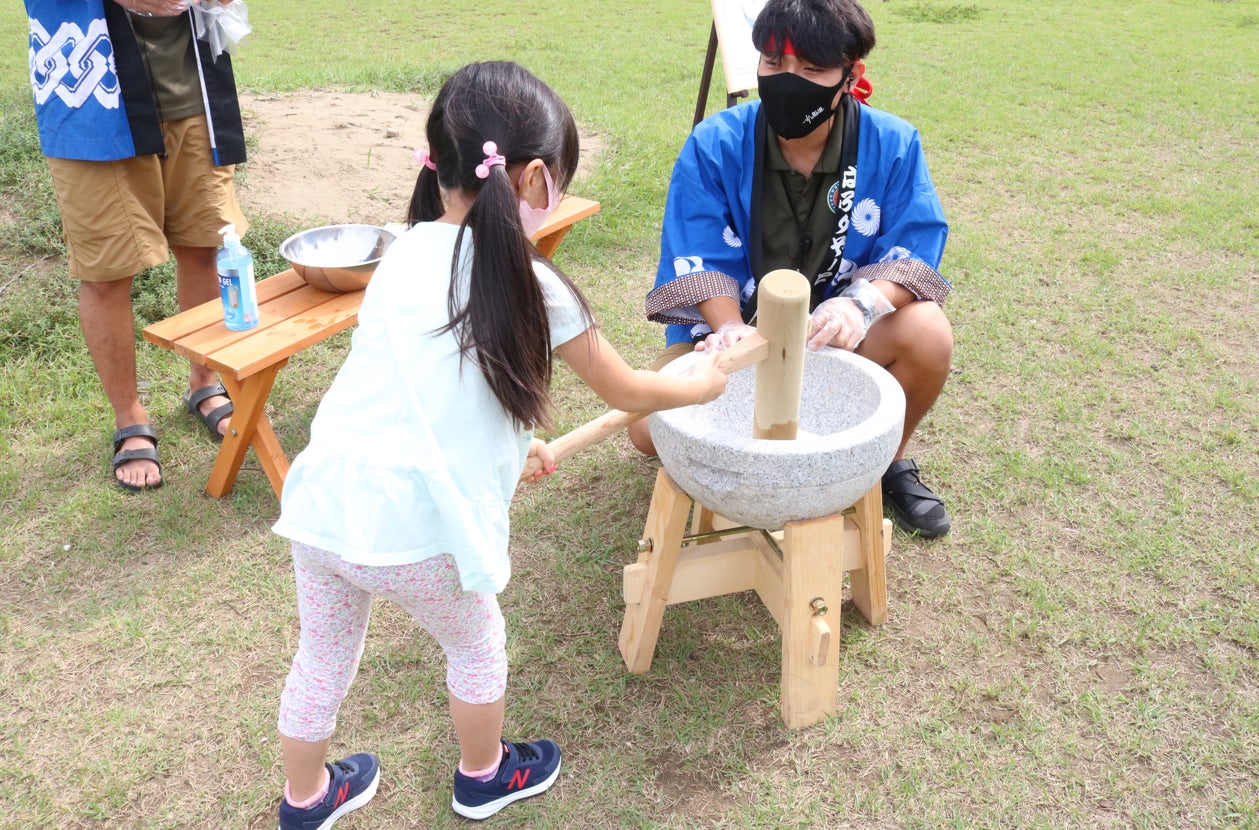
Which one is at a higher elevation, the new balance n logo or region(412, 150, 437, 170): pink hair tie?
region(412, 150, 437, 170): pink hair tie

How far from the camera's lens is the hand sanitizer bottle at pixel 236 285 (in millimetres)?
2621

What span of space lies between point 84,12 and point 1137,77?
6941mm

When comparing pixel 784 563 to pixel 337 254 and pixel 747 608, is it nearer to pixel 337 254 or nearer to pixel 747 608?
pixel 747 608

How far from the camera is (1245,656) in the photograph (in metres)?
2.35

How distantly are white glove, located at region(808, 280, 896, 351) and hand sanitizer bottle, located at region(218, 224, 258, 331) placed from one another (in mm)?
1472

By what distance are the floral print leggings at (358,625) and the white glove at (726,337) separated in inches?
30.8

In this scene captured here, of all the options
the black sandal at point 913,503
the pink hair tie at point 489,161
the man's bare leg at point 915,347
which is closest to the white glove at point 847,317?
the man's bare leg at point 915,347

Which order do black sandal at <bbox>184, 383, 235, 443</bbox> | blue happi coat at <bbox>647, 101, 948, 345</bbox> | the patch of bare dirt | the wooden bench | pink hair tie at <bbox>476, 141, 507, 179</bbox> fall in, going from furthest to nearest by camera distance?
the patch of bare dirt → black sandal at <bbox>184, 383, 235, 443</bbox> → the wooden bench → blue happi coat at <bbox>647, 101, 948, 345</bbox> → pink hair tie at <bbox>476, 141, 507, 179</bbox>

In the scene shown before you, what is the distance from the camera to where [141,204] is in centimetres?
283

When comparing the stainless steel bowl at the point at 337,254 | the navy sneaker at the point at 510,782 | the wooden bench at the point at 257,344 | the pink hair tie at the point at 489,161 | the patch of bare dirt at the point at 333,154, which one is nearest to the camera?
the pink hair tie at the point at 489,161

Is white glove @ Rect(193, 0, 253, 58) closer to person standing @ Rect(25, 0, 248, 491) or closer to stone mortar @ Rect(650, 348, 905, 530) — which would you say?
person standing @ Rect(25, 0, 248, 491)

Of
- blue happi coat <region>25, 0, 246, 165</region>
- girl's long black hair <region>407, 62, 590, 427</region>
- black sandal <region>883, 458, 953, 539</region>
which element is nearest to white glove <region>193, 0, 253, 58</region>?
blue happi coat <region>25, 0, 246, 165</region>

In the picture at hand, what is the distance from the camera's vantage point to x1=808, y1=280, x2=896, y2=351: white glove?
7.55 feet

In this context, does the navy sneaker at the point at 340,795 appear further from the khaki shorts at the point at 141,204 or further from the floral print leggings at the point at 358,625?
the khaki shorts at the point at 141,204
